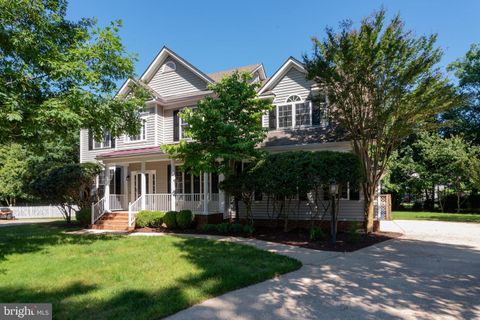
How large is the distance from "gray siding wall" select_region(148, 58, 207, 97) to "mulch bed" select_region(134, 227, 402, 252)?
767 centimetres

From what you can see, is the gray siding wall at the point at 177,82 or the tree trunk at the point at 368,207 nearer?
the tree trunk at the point at 368,207

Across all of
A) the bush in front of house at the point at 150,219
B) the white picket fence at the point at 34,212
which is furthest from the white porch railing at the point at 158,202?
the white picket fence at the point at 34,212

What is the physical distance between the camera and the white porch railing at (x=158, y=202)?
15977mm

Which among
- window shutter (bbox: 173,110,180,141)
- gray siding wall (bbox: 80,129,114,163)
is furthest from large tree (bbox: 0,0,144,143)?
gray siding wall (bbox: 80,129,114,163)

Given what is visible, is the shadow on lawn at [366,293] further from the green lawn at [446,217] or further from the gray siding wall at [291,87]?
the green lawn at [446,217]

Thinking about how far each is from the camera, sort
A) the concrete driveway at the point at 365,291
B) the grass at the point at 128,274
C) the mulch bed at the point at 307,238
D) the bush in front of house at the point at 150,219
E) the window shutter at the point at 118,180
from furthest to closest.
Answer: the window shutter at the point at 118,180 → the bush in front of house at the point at 150,219 → the mulch bed at the point at 307,238 → the grass at the point at 128,274 → the concrete driveway at the point at 365,291

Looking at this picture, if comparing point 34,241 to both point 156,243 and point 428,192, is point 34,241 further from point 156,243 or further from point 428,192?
point 428,192

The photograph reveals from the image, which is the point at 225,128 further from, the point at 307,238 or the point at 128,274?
the point at 128,274

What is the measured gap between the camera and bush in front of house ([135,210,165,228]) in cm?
1498

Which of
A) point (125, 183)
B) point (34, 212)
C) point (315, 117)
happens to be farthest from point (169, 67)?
point (34, 212)

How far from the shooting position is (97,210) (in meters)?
16.6

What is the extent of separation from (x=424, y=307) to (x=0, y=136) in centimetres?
1108

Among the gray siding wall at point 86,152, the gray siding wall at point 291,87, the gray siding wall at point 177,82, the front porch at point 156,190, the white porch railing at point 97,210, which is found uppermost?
the gray siding wall at point 177,82

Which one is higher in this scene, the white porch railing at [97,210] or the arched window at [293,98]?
the arched window at [293,98]
